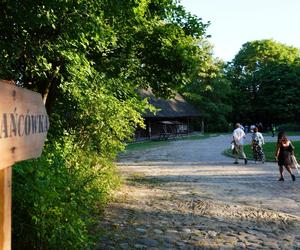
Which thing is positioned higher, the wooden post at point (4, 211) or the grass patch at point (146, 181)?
the wooden post at point (4, 211)

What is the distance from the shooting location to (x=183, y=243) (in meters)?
5.88

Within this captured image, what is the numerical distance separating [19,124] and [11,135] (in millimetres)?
166

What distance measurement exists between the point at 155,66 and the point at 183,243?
7.38m

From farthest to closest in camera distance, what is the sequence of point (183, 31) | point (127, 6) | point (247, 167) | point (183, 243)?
point (247, 167), point (183, 31), point (127, 6), point (183, 243)

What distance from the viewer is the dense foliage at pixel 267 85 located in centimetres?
6506

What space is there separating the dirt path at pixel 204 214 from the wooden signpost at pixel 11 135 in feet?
9.78

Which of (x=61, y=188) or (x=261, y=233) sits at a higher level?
(x=61, y=188)

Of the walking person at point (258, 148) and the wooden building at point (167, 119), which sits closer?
the walking person at point (258, 148)

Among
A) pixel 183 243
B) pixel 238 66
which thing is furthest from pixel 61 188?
pixel 238 66

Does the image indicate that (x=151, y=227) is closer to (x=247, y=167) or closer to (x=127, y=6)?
(x=127, y=6)

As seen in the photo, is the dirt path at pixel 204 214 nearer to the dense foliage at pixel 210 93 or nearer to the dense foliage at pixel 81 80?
the dense foliage at pixel 81 80

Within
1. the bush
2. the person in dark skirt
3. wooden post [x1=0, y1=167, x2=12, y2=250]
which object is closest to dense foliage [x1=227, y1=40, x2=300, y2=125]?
the person in dark skirt

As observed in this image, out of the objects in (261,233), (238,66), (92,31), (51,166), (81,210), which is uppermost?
(238,66)

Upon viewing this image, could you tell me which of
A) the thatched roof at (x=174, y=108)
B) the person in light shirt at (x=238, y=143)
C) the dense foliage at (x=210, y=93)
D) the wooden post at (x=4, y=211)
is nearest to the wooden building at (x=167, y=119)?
the thatched roof at (x=174, y=108)
